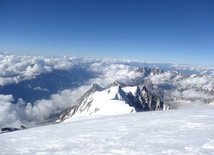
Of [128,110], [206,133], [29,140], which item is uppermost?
[206,133]

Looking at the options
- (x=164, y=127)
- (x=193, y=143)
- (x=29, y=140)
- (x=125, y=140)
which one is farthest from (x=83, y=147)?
(x=164, y=127)

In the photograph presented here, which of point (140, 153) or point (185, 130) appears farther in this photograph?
point (185, 130)

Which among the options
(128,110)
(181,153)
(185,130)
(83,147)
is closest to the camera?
(181,153)

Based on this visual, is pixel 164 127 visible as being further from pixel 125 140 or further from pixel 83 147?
pixel 83 147

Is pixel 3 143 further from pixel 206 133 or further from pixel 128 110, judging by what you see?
pixel 128 110

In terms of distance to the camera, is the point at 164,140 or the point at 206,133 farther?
the point at 206,133

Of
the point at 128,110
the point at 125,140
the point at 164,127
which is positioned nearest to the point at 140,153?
the point at 125,140

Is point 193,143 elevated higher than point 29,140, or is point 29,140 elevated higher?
point 193,143

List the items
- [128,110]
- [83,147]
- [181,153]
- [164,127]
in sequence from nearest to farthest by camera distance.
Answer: [181,153]
[83,147]
[164,127]
[128,110]

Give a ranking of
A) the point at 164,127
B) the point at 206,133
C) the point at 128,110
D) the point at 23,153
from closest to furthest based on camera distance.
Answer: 1. the point at 23,153
2. the point at 206,133
3. the point at 164,127
4. the point at 128,110

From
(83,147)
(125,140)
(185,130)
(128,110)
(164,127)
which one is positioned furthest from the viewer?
(128,110)
